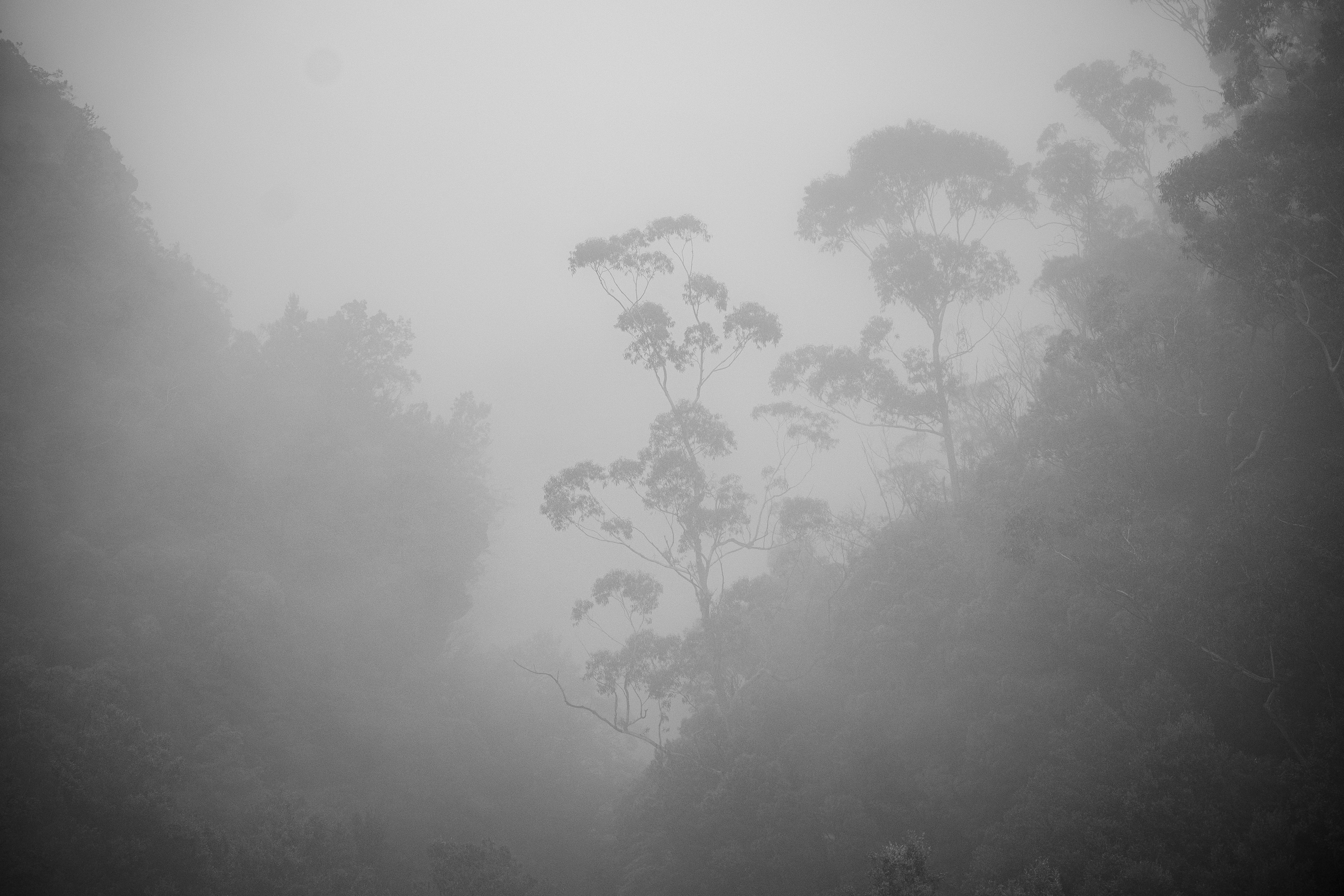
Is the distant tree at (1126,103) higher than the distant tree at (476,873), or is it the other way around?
the distant tree at (1126,103)

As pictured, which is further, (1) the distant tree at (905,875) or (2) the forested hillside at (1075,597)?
(2) the forested hillside at (1075,597)

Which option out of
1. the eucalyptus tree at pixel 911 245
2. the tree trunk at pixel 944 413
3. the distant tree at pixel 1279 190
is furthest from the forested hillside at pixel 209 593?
the distant tree at pixel 1279 190

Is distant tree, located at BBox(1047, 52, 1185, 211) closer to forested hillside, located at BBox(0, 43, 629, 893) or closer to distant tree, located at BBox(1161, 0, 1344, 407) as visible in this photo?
distant tree, located at BBox(1161, 0, 1344, 407)

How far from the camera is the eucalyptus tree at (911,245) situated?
76.0 feet

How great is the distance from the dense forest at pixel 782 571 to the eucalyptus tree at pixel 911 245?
0.20m

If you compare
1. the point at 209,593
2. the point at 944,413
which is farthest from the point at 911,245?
the point at 209,593

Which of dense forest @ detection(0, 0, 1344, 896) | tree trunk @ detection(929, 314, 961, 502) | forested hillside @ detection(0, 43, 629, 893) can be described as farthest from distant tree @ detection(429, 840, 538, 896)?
tree trunk @ detection(929, 314, 961, 502)

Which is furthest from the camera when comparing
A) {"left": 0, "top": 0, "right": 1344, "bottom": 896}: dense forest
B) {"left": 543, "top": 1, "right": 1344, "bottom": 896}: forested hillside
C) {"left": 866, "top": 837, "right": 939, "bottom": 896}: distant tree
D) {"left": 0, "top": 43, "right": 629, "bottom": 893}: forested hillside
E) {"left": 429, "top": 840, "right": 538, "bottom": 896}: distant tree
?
{"left": 0, "top": 43, "right": 629, "bottom": 893}: forested hillside

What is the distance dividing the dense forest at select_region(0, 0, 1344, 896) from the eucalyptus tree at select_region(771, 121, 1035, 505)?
197 mm

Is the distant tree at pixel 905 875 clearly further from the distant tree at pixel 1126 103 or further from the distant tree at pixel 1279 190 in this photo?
the distant tree at pixel 1126 103

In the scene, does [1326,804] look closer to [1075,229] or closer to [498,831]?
[498,831]

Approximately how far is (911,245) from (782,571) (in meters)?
14.3

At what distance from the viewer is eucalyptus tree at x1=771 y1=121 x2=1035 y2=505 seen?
23172 millimetres

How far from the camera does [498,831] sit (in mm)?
19781
